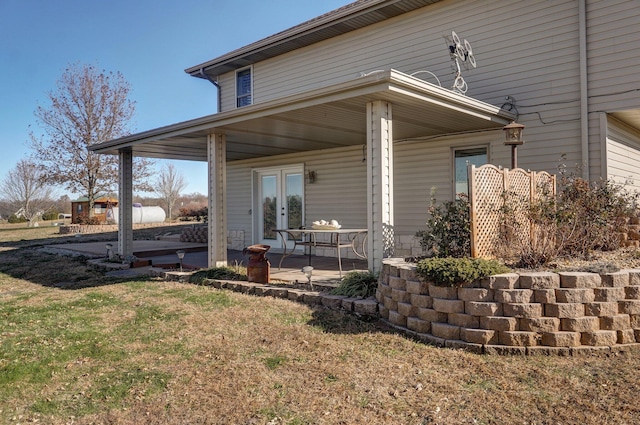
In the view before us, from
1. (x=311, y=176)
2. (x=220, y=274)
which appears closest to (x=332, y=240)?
(x=311, y=176)

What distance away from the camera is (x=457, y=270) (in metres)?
4.13

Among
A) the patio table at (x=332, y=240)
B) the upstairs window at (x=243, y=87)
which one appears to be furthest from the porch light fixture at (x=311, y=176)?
the upstairs window at (x=243, y=87)

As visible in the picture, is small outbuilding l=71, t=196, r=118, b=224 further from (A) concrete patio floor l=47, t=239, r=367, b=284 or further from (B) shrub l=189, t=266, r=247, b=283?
(B) shrub l=189, t=266, r=247, b=283

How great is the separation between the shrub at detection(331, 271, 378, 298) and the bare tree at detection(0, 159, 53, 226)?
28975 mm

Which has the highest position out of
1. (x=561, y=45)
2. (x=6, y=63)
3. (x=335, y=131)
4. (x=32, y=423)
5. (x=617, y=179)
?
(x=6, y=63)

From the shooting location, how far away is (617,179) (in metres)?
6.93

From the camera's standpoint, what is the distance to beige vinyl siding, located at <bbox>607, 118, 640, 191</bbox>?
264 inches

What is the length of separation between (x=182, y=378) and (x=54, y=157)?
2124 centimetres

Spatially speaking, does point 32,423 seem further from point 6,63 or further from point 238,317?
point 6,63

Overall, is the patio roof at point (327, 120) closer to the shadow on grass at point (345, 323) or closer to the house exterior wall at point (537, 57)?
the house exterior wall at point (537, 57)

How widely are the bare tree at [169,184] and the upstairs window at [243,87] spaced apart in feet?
90.8

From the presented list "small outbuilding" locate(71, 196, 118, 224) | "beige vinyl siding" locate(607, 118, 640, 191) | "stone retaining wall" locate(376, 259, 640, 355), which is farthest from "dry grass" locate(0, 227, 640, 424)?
"small outbuilding" locate(71, 196, 118, 224)

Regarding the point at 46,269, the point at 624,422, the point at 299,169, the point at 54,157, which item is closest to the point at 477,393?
the point at 624,422

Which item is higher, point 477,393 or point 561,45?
point 561,45
